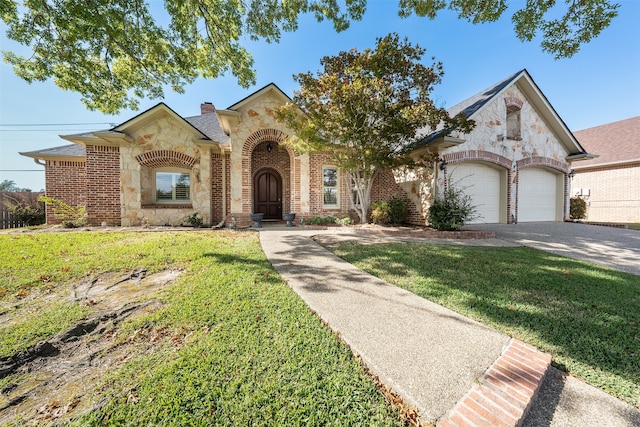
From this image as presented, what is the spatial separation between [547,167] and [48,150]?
22564 mm

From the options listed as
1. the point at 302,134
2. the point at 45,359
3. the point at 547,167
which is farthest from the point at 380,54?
the point at 547,167

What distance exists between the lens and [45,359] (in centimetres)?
217

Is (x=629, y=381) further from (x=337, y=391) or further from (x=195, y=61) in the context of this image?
(x=195, y=61)

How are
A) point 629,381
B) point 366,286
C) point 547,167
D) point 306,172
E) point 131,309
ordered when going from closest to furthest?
1. point 629,381
2. point 131,309
3. point 366,286
4. point 306,172
5. point 547,167

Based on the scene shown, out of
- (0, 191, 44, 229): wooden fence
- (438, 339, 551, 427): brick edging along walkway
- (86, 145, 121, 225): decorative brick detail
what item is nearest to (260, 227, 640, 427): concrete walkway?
(438, 339, 551, 427): brick edging along walkway

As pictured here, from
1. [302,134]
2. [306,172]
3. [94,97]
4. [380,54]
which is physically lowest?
[306,172]

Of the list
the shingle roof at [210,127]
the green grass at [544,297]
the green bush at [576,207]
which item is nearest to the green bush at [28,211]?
the shingle roof at [210,127]

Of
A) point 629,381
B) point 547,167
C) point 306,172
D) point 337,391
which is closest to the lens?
point 337,391

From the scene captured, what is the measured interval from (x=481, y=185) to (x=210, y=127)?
1306 centimetres

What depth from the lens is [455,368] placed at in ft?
6.05

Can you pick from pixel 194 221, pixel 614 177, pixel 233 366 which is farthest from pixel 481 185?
pixel 194 221

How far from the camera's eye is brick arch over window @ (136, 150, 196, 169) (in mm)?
9273

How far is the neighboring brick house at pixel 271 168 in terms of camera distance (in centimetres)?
914

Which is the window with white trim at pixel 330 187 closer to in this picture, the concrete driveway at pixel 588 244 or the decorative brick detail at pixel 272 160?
the decorative brick detail at pixel 272 160
